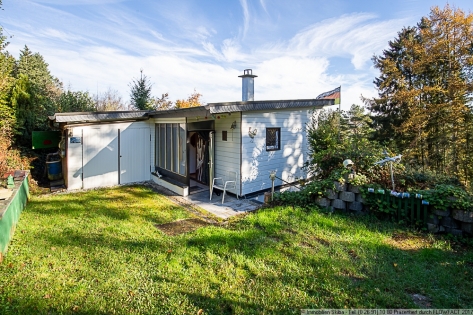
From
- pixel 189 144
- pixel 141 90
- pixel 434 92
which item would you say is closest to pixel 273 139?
pixel 189 144

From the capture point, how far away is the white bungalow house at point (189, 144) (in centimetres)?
732

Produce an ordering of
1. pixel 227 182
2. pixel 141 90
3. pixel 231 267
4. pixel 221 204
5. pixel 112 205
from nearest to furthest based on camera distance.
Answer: pixel 231 267 < pixel 112 205 < pixel 221 204 < pixel 227 182 < pixel 141 90

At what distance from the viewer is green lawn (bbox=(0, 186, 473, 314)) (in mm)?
2705

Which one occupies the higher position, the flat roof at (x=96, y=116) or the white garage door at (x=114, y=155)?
the flat roof at (x=96, y=116)

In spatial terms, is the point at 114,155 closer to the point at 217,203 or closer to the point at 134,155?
the point at 134,155

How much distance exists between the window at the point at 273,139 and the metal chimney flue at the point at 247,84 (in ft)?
6.64

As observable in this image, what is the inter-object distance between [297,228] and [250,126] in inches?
136

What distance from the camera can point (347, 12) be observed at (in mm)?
10289

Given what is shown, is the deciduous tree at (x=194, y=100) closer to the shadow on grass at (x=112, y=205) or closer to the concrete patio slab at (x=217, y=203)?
the concrete patio slab at (x=217, y=203)

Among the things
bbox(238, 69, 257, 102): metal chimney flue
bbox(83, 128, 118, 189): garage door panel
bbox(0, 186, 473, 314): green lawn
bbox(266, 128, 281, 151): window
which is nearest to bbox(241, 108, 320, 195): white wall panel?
Answer: bbox(266, 128, 281, 151): window

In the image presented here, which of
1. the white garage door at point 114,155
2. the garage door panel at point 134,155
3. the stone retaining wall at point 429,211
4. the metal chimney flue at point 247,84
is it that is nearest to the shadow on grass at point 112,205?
the white garage door at point 114,155

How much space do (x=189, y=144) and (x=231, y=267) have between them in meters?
5.46

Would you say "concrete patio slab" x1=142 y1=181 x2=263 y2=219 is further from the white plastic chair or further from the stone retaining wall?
the stone retaining wall

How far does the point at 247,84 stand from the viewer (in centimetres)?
934
